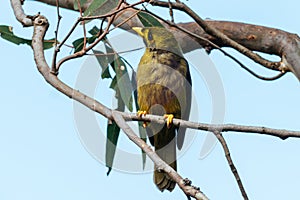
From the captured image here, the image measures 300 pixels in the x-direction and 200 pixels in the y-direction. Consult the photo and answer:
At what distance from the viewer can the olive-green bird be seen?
4070 mm

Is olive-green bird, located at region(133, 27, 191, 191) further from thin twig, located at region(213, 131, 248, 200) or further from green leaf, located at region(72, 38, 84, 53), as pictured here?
thin twig, located at region(213, 131, 248, 200)

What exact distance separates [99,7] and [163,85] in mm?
1209

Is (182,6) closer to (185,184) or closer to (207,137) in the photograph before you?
(207,137)

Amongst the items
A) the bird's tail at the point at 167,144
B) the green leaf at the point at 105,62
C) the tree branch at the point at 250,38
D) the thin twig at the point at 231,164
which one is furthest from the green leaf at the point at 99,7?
the bird's tail at the point at 167,144

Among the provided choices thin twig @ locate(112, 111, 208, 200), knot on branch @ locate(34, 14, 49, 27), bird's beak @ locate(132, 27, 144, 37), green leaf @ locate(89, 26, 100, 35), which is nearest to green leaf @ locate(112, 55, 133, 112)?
green leaf @ locate(89, 26, 100, 35)

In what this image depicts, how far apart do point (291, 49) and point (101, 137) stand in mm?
1184

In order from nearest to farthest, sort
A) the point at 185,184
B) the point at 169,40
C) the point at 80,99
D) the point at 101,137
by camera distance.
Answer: the point at 185,184, the point at 80,99, the point at 101,137, the point at 169,40

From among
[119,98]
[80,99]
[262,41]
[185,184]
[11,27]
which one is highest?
[262,41]

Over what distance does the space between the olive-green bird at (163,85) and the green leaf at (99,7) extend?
3.46 feet

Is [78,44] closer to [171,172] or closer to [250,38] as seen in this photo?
[250,38]

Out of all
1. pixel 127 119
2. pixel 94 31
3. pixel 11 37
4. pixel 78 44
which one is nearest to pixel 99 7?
pixel 78 44

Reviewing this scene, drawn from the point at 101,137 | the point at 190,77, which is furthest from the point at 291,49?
the point at 101,137

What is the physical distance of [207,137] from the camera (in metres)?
2.96

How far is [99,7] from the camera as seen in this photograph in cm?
296
